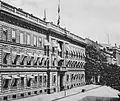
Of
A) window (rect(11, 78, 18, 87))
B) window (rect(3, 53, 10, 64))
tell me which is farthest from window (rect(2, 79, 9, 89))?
window (rect(3, 53, 10, 64))

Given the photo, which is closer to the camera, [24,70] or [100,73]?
[24,70]

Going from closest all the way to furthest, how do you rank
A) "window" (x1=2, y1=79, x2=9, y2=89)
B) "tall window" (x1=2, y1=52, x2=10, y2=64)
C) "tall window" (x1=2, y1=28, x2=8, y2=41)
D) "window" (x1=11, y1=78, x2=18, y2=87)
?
"window" (x1=2, y1=79, x2=9, y2=89)
"tall window" (x1=2, y1=28, x2=8, y2=41)
"tall window" (x1=2, y1=52, x2=10, y2=64)
"window" (x1=11, y1=78, x2=18, y2=87)

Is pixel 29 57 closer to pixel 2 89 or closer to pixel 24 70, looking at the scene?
pixel 24 70

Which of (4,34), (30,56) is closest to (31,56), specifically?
(30,56)

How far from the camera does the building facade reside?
35031mm

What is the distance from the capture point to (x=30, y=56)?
41.7m

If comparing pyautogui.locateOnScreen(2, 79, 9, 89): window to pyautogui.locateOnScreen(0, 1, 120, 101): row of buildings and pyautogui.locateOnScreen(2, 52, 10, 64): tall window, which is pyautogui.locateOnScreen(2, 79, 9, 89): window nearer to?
pyautogui.locateOnScreen(0, 1, 120, 101): row of buildings

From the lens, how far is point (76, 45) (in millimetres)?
69750

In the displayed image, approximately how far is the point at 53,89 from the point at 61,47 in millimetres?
11096

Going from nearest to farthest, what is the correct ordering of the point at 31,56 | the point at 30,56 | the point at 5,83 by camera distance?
the point at 5,83
the point at 30,56
the point at 31,56

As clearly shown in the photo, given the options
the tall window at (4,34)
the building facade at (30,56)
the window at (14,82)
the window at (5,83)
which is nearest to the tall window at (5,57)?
the building facade at (30,56)

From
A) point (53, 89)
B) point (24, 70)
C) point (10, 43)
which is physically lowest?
point (53, 89)

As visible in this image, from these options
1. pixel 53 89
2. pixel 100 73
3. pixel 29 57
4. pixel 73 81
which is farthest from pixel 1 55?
pixel 100 73

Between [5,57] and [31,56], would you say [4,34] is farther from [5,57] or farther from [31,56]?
[31,56]
